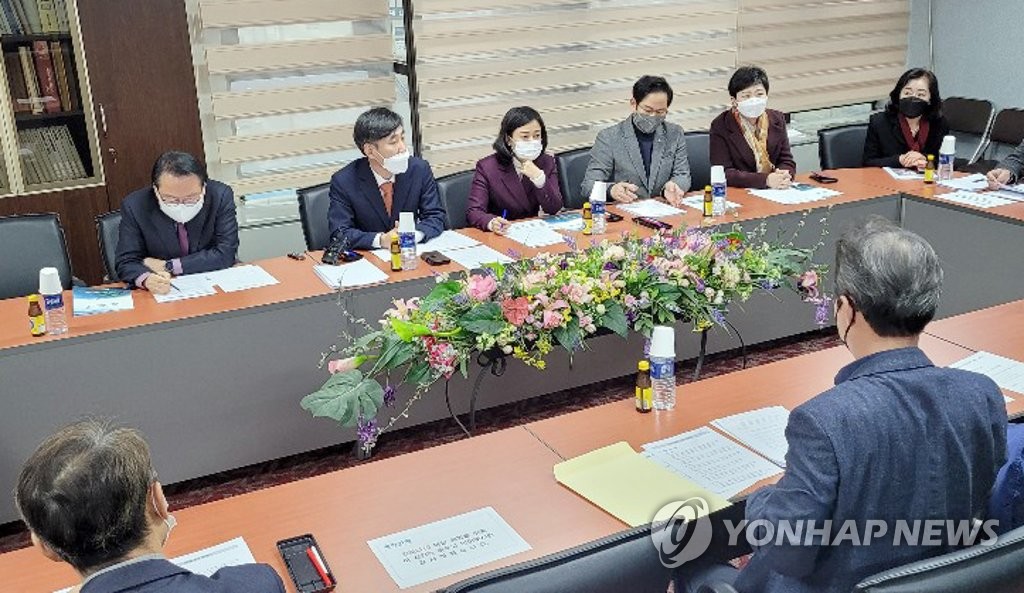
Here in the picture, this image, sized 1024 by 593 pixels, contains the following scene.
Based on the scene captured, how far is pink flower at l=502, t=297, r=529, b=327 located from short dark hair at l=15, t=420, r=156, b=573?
1.43m

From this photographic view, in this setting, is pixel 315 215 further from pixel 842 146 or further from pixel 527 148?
pixel 842 146

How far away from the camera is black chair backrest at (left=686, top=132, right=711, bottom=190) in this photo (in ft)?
16.5

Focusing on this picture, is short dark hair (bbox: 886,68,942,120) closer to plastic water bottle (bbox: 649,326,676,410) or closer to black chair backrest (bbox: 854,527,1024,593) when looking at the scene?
plastic water bottle (bbox: 649,326,676,410)

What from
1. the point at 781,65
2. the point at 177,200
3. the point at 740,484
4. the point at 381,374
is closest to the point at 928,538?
the point at 740,484

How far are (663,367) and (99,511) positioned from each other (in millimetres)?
1423

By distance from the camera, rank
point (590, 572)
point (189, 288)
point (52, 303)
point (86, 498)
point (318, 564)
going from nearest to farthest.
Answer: point (86, 498), point (590, 572), point (318, 564), point (52, 303), point (189, 288)

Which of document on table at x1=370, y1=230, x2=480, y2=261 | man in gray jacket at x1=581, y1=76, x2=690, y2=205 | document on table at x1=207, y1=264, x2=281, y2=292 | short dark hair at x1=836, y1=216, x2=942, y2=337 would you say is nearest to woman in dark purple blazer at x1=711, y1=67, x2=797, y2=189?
man in gray jacket at x1=581, y1=76, x2=690, y2=205

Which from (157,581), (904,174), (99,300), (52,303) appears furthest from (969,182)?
(157,581)

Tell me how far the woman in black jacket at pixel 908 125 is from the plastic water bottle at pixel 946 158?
0.91 ft

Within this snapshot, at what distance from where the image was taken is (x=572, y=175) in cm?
479

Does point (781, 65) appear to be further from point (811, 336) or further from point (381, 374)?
point (381, 374)

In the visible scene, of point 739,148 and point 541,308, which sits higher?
point 739,148

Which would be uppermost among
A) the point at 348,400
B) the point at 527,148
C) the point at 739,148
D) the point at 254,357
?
the point at 527,148

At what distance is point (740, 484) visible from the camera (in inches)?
81.7
